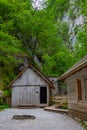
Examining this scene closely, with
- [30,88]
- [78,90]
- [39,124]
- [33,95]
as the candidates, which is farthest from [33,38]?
[39,124]

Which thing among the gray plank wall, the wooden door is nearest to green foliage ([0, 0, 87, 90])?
the gray plank wall

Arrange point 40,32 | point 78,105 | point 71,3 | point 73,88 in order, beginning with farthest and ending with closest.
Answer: point 71,3
point 40,32
point 73,88
point 78,105

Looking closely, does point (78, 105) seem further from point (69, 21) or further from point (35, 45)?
point (69, 21)

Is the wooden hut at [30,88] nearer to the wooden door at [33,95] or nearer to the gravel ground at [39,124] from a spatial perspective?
the wooden door at [33,95]

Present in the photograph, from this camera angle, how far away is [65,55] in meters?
35.0

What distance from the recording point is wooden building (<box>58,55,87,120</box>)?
→ 12625 mm

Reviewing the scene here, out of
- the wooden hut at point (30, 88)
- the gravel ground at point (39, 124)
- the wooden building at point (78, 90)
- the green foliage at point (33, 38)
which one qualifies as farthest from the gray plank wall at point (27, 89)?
the gravel ground at point (39, 124)

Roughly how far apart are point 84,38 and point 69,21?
2028 cm

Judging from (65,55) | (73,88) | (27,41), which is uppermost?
(27,41)

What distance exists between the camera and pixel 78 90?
46.9 ft

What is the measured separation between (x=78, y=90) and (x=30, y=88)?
40.9 ft

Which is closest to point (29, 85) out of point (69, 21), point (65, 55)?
point (65, 55)

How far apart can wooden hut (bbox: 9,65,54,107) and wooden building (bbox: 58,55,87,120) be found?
9615 mm

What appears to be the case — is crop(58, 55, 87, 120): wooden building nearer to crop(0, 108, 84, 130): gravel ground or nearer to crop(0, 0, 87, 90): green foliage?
crop(0, 108, 84, 130): gravel ground
